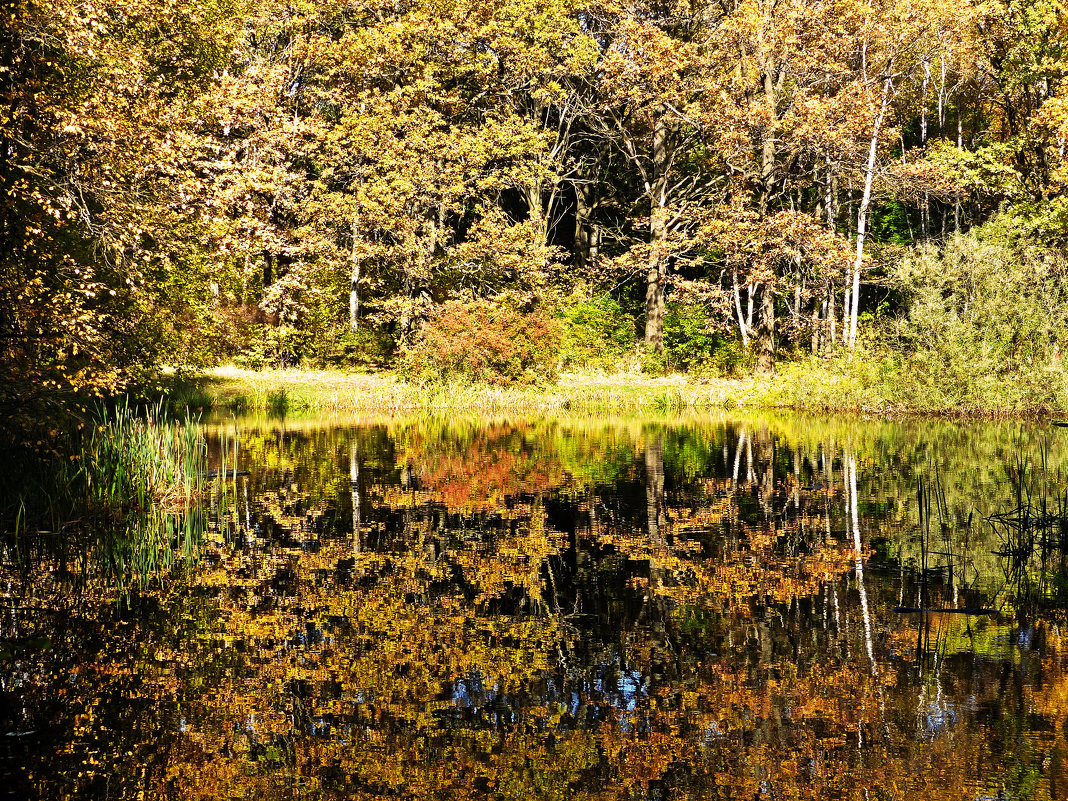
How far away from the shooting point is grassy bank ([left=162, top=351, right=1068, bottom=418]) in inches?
894

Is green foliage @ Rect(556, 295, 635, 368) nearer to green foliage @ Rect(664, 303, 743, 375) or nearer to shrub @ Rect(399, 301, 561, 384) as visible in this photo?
shrub @ Rect(399, 301, 561, 384)

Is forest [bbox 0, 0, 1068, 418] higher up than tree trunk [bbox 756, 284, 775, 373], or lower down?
higher up

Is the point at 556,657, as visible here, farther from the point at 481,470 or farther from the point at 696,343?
the point at 696,343

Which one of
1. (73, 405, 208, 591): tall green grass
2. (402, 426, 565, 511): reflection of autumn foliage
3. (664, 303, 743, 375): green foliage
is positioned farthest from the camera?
(664, 303, 743, 375): green foliage

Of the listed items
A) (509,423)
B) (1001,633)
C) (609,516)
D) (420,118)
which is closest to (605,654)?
A: (1001,633)

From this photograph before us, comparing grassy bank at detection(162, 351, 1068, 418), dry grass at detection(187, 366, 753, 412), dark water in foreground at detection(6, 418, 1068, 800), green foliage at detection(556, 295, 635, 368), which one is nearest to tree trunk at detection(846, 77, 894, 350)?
grassy bank at detection(162, 351, 1068, 418)

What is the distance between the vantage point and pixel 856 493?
11.7 m

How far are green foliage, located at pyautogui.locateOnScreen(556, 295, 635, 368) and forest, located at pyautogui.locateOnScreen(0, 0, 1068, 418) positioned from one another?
15cm

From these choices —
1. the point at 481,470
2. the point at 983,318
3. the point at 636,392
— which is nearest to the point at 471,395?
the point at 636,392

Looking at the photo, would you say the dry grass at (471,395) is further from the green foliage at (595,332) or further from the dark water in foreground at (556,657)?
the dark water in foreground at (556,657)

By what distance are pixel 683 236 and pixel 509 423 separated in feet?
43.0

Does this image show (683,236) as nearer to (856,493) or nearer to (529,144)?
(529,144)

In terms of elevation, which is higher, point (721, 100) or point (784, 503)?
point (721, 100)

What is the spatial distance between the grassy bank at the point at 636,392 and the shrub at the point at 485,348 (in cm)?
54
